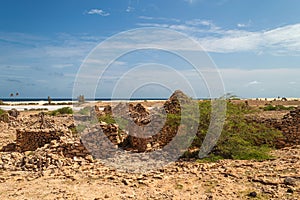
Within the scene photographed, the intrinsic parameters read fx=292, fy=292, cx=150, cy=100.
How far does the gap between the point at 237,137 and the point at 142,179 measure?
4.38 m

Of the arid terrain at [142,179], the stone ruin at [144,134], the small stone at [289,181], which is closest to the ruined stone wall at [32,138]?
the stone ruin at [144,134]

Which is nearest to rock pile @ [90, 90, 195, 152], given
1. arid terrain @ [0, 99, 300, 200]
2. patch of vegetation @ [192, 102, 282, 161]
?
patch of vegetation @ [192, 102, 282, 161]

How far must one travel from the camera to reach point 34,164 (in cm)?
772

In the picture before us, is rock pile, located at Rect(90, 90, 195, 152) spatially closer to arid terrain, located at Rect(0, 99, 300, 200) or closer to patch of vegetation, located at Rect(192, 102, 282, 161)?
patch of vegetation, located at Rect(192, 102, 282, 161)

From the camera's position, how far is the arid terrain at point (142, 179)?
5820 millimetres

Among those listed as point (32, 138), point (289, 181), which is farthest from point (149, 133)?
point (289, 181)

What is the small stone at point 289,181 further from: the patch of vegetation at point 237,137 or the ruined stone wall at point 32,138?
the ruined stone wall at point 32,138

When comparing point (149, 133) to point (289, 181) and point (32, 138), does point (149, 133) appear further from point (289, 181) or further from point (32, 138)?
point (289, 181)

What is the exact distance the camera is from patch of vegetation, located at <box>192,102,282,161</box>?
9133mm

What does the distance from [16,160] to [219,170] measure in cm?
560

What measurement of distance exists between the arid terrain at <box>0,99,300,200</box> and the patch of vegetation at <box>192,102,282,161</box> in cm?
59

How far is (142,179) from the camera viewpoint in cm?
672

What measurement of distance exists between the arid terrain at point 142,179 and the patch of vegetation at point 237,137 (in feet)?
1.94

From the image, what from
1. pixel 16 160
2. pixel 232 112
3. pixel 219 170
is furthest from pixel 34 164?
pixel 232 112
